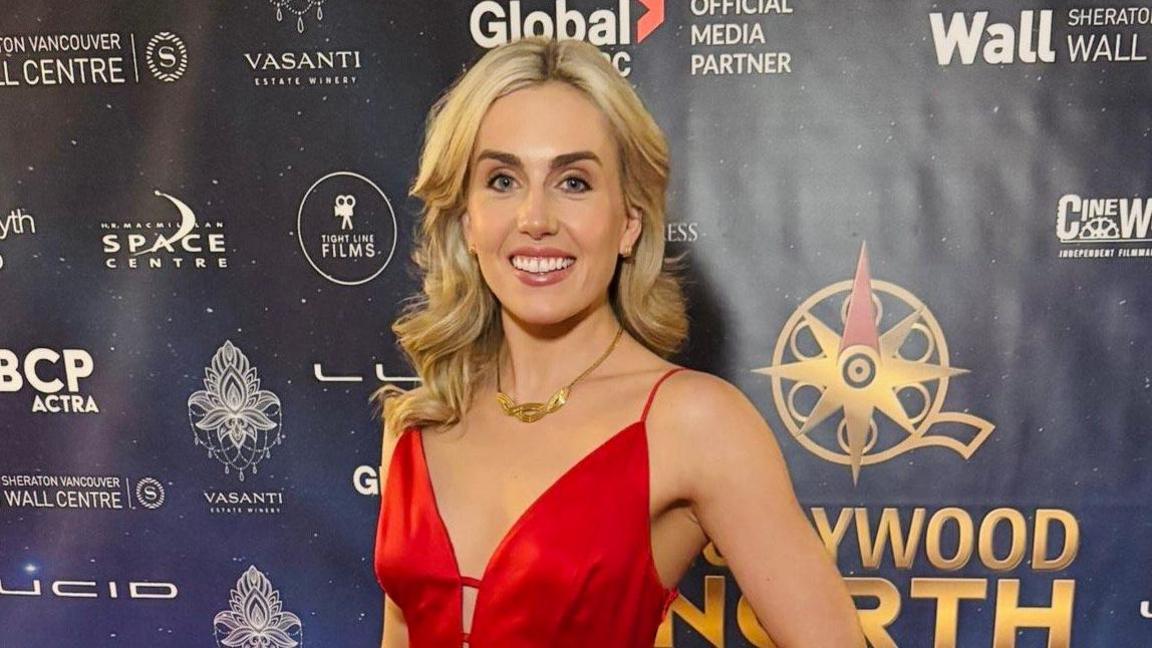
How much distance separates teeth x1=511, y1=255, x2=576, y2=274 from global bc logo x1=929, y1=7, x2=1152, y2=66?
1247mm

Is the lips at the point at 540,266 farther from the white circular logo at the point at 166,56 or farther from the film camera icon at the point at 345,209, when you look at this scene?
the white circular logo at the point at 166,56

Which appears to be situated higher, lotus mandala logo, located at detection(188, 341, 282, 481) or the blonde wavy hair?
the blonde wavy hair

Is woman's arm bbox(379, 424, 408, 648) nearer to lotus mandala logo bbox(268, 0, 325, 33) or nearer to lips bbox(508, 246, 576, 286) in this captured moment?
lips bbox(508, 246, 576, 286)

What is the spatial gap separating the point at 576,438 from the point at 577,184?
42cm

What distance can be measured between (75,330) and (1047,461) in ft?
8.50

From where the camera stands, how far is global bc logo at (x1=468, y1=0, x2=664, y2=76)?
7.15 feet

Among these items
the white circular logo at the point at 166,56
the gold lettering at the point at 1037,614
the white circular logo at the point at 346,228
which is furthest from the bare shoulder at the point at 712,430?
the white circular logo at the point at 166,56

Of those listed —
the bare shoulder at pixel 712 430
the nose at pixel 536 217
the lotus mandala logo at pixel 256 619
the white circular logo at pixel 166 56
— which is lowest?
the lotus mandala logo at pixel 256 619

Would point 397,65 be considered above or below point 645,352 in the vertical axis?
above

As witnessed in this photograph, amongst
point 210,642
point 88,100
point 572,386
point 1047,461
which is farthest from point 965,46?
point 210,642

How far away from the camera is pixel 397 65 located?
2250mm

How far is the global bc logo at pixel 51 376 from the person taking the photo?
2.51 meters

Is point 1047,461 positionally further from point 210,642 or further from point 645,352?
point 210,642

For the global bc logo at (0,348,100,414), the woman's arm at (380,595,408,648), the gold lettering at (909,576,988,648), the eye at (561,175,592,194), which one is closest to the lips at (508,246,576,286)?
the eye at (561,175,592,194)
